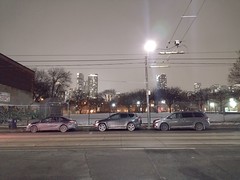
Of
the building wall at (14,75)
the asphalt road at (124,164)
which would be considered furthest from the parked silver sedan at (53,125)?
the building wall at (14,75)

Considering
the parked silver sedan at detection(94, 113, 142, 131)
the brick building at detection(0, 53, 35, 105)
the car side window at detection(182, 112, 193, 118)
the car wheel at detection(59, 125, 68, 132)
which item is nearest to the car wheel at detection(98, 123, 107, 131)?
the parked silver sedan at detection(94, 113, 142, 131)

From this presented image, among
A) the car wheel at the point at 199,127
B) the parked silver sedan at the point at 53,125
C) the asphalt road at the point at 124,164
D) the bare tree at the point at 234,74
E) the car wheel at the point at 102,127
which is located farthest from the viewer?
the bare tree at the point at 234,74

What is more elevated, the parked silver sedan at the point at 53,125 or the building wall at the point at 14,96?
the building wall at the point at 14,96

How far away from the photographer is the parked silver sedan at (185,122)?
86.9 ft

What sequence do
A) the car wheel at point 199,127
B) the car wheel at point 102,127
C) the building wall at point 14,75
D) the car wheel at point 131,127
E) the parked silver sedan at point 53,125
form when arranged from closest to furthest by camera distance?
the car wheel at point 199,127
the car wheel at point 131,127
the parked silver sedan at point 53,125
the car wheel at point 102,127
the building wall at point 14,75

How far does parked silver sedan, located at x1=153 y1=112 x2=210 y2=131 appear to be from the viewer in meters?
26.5

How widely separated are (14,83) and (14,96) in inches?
94.0

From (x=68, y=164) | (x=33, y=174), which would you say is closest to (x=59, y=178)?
(x=33, y=174)

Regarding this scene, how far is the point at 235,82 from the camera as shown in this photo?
2142 inches

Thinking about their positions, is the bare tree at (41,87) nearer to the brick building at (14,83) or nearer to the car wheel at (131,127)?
the brick building at (14,83)

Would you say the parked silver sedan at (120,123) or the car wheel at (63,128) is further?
the parked silver sedan at (120,123)

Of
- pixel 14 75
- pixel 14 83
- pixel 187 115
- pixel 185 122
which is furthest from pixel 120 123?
pixel 14 75

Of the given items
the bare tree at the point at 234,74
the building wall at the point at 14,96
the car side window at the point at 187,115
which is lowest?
the car side window at the point at 187,115

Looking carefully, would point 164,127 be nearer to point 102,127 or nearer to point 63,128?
point 102,127
